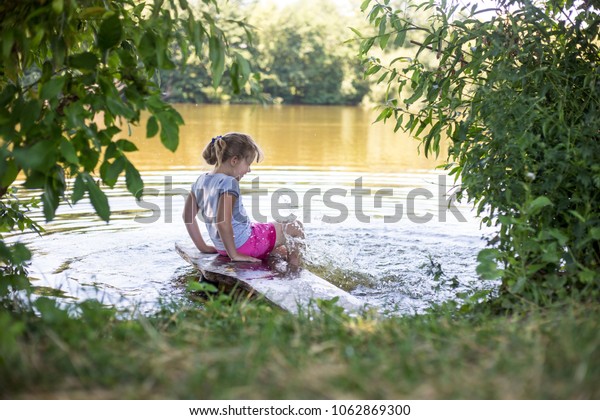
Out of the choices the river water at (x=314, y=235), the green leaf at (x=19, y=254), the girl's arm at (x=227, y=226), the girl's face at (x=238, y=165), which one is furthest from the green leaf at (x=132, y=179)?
the girl's face at (x=238, y=165)

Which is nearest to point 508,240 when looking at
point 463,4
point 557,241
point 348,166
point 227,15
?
point 557,241

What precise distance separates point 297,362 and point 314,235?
5.14m

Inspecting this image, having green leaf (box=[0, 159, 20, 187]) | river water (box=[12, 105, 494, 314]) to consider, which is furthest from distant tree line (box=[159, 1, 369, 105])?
green leaf (box=[0, 159, 20, 187])

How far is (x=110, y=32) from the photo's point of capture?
3160 mm

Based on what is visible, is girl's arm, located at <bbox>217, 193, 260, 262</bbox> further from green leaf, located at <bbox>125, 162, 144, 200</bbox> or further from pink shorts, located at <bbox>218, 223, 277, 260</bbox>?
green leaf, located at <bbox>125, 162, 144, 200</bbox>

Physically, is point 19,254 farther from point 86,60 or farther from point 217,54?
point 217,54

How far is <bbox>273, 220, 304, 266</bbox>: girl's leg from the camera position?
6.23m

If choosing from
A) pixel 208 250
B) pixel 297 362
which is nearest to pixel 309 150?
pixel 208 250

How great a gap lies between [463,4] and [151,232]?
4175 millimetres

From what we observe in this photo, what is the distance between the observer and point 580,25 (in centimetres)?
448

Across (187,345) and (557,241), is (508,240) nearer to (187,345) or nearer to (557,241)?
(557,241)

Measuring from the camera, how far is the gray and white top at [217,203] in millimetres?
5832

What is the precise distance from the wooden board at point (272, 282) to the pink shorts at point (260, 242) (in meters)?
0.29

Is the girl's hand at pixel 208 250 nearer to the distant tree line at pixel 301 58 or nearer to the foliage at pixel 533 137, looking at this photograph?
the foliage at pixel 533 137
